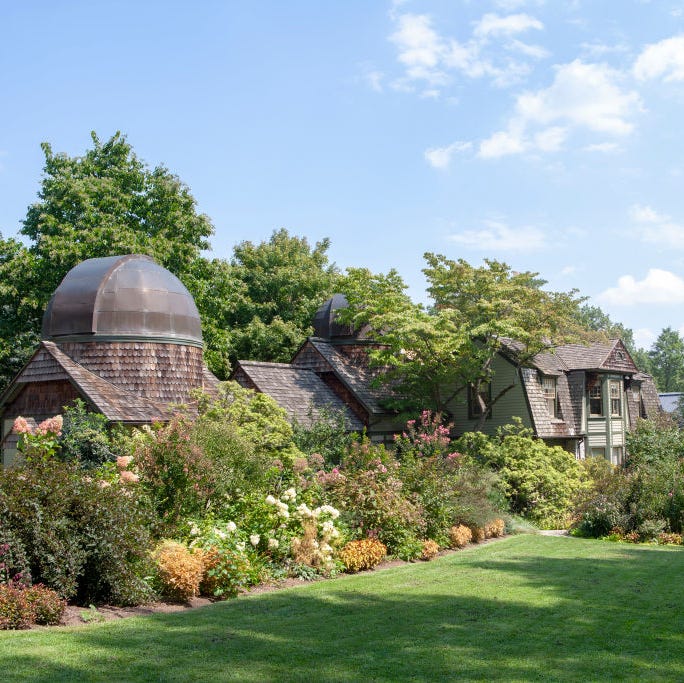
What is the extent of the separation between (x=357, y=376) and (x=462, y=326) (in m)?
5.65

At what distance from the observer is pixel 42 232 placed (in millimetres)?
37906

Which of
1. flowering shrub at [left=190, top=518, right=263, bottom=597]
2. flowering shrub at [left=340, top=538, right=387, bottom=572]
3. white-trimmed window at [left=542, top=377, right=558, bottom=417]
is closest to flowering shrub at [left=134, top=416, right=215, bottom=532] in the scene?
flowering shrub at [left=190, top=518, right=263, bottom=597]

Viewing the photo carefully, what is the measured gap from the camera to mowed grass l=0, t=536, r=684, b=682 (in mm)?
7953

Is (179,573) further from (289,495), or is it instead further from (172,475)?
(289,495)

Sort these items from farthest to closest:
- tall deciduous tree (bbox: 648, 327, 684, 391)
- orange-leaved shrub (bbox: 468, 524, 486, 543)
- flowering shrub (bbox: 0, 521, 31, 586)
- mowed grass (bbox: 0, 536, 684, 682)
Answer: tall deciduous tree (bbox: 648, 327, 684, 391) < orange-leaved shrub (bbox: 468, 524, 486, 543) < flowering shrub (bbox: 0, 521, 31, 586) < mowed grass (bbox: 0, 536, 684, 682)

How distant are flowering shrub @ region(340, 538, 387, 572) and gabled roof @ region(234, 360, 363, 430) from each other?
37.3 feet

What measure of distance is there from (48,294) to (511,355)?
19.8 meters

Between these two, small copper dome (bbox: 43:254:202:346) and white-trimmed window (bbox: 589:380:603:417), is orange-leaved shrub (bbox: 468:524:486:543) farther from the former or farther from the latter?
white-trimmed window (bbox: 589:380:603:417)

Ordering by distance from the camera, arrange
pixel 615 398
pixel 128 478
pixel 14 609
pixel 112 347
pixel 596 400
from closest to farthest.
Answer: pixel 14 609
pixel 128 478
pixel 112 347
pixel 596 400
pixel 615 398

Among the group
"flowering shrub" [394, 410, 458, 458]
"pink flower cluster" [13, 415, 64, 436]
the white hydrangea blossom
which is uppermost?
"pink flower cluster" [13, 415, 64, 436]

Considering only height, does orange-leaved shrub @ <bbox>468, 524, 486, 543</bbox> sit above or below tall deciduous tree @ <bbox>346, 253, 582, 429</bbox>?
below

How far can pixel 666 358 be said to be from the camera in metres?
110

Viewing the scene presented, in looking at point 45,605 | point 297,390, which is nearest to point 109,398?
point 297,390

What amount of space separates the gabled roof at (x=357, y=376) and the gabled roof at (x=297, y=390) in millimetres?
689
